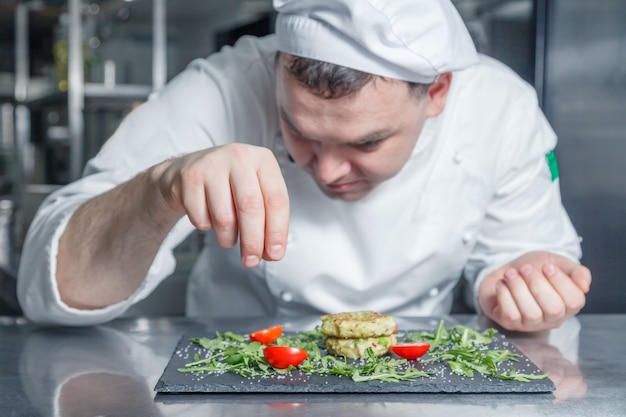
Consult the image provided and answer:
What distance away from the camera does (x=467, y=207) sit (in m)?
1.58

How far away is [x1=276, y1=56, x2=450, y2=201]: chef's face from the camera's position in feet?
3.91

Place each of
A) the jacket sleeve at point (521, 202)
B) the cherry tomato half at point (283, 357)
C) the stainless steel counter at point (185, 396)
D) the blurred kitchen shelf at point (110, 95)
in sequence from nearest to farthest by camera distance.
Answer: the stainless steel counter at point (185, 396), the cherry tomato half at point (283, 357), the jacket sleeve at point (521, 202), the blurred kitchen shelf at point (110, 95)

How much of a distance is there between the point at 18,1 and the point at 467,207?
415 centimetres

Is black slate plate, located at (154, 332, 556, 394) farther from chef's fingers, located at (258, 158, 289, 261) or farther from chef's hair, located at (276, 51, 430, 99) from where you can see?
chef's hair, located at (276, 51, 430, 99)

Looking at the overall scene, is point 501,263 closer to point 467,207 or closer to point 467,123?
point 467,207

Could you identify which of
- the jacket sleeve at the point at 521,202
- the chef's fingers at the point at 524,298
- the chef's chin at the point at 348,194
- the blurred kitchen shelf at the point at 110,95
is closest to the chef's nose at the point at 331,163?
the chef's chin at the point at 348,194

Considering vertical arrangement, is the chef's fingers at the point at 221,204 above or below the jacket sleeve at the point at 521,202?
above

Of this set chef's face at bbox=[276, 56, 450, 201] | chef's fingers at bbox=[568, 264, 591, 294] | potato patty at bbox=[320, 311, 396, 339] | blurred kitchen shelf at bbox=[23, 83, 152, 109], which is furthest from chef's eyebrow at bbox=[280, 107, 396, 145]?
blurred kitchen shelf at bbox=[23, 83, 152, 109]

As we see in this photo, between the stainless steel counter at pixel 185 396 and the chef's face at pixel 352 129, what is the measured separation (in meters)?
0.28

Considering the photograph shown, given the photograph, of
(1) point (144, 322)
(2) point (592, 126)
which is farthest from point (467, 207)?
(2) point (592, 126)

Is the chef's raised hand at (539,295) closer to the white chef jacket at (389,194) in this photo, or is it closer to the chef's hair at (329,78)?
the white chef jacket at (389,194)

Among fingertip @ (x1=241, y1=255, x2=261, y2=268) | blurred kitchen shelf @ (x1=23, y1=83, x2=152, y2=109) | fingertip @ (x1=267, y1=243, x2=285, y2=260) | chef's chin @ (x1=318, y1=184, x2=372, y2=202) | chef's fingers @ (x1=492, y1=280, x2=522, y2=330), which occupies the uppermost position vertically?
fingertip @ (x1=267, y1=243, x2=285, y2=260)

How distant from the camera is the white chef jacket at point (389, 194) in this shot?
1502 mm

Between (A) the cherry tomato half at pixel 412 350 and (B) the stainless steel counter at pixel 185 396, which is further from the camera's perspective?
(A) the cherry tomato half at pixel 412 350
